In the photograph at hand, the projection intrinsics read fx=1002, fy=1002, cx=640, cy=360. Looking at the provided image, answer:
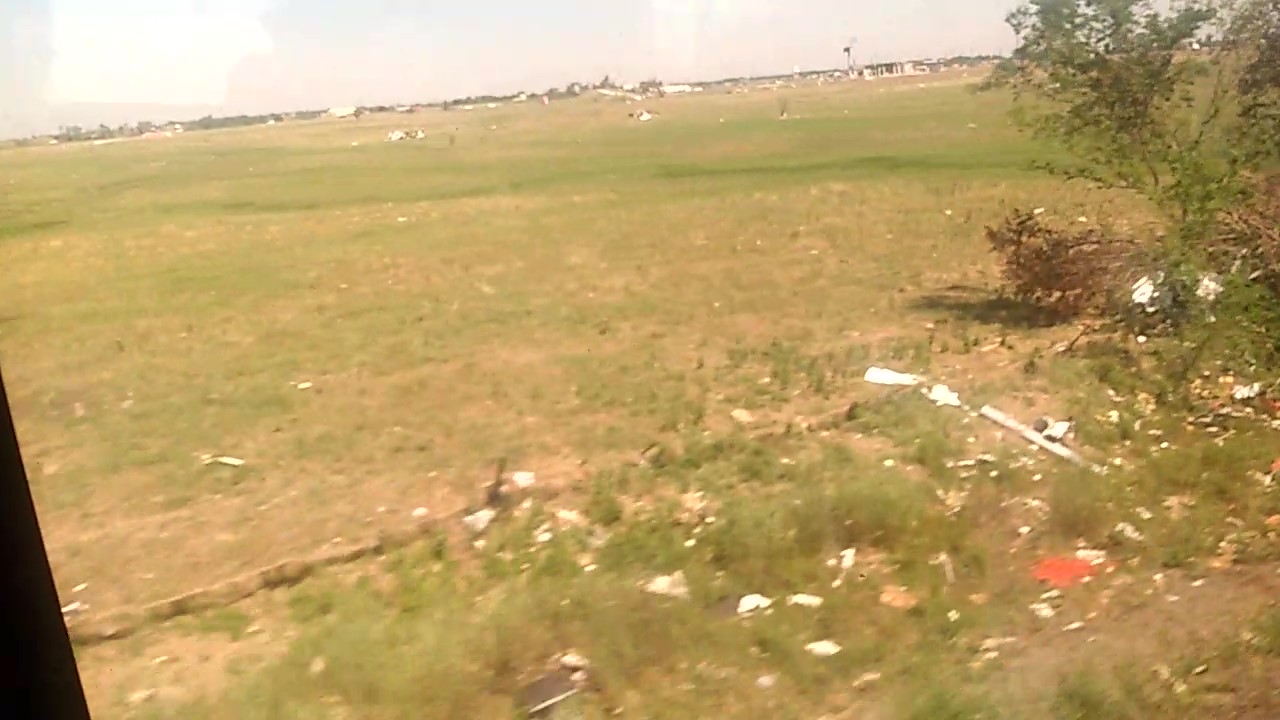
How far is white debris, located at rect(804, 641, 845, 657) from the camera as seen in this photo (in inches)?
87.4

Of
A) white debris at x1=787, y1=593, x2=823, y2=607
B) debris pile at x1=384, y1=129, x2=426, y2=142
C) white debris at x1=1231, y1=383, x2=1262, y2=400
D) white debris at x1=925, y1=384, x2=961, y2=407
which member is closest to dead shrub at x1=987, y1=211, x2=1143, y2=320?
white debris at x1=1231, y1=383, x2=1262, y2=400

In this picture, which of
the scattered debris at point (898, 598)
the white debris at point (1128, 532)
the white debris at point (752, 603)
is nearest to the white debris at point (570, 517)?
the white debris at point (752, 603)

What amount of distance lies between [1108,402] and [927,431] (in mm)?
596

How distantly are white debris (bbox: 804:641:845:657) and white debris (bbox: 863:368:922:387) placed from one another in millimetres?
1261

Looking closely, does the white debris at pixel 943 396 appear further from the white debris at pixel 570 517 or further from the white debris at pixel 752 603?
the white debris at pixel 570 517

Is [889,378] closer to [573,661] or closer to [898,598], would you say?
[898,598]

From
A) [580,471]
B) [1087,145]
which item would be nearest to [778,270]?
[1087,145]

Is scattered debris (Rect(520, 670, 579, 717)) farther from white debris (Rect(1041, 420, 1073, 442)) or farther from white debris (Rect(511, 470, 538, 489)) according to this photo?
white debris (Rect(1041, 420, 1073, 442))

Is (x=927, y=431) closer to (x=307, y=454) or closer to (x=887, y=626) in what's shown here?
(x=887, y=626)

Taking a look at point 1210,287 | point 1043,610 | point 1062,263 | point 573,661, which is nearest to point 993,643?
point 1043,610

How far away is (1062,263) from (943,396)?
2.34 ft

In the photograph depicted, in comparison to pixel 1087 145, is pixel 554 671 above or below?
below

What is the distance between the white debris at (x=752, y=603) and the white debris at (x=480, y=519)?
742mm

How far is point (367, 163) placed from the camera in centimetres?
358
